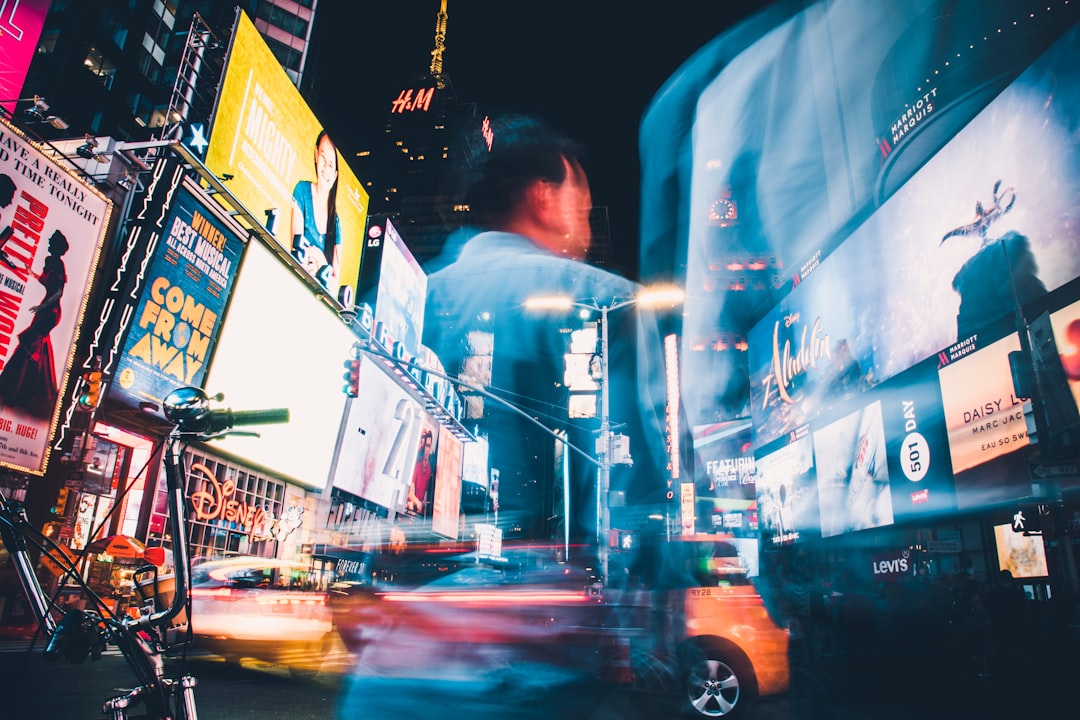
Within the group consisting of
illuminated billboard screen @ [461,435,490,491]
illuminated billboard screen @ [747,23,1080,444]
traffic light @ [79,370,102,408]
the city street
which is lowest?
the city street

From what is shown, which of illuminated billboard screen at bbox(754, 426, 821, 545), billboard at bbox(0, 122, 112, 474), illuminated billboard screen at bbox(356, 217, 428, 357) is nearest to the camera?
billboard at bbox(0, 122, 112, 474)

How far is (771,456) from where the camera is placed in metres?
30.1

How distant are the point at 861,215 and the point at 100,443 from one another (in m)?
24.3

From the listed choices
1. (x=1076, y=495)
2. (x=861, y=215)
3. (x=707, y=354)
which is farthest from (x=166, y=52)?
(x=707, y=354)

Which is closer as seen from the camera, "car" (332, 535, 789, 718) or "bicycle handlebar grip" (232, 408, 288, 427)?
"bicycle handlebar grip" (232, 408, 288, 427)

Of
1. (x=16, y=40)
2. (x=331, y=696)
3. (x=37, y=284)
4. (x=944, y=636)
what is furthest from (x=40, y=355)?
(x=944, y=636)

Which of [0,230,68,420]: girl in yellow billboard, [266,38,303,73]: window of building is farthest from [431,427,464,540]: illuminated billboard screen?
[266,38,303,73]: window of building

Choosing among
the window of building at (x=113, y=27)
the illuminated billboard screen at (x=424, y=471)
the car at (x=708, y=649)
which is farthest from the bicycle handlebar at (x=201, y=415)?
the window of building at (x=113, y=27)

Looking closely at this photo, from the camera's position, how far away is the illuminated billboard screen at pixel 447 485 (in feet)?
110

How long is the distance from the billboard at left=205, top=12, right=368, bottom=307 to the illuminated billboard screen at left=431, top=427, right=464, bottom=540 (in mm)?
13865

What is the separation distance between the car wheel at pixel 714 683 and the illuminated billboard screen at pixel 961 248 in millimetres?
9309

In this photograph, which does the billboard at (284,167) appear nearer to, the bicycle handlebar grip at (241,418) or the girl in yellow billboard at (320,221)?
the girl in yellow billboard at (320,221)

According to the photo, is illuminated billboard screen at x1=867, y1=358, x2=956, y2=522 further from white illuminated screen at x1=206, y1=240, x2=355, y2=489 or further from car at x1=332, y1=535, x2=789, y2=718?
white illuminated screen at x1=206, y1=240, x2=355, y2=489

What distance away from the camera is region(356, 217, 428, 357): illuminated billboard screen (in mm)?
25281
